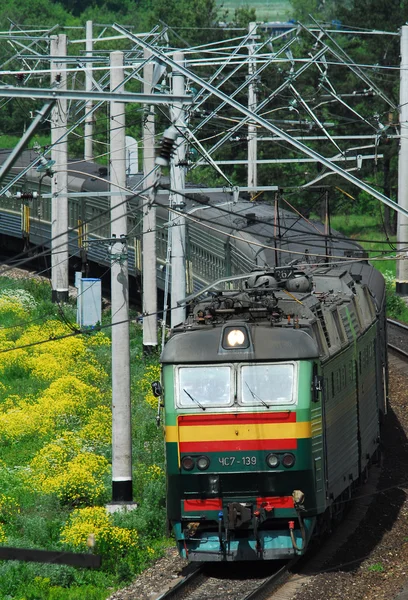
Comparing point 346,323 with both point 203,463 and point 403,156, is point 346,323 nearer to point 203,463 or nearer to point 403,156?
point 203,463

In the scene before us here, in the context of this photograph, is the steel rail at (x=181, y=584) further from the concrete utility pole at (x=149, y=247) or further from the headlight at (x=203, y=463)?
the concrete utility pole at (x=149, y=247)

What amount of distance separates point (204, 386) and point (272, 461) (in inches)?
47.1

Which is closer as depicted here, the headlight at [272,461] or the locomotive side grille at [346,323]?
the headlight at [272,461]

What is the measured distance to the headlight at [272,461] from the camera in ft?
43.2

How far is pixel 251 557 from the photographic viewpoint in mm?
13297

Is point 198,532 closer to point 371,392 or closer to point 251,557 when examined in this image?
point 251,557

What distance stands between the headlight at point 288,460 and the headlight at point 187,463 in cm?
108

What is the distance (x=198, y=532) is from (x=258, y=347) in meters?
2.34

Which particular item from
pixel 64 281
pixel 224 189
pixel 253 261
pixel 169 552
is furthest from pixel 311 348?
pixel 64 281

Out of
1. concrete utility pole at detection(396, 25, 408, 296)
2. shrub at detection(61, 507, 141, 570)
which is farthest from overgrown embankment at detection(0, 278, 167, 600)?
concrete utility pole at detection(396, 25, 408, 296)

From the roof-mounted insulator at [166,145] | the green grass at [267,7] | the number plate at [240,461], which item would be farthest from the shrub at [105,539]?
the green grass at [267,7]

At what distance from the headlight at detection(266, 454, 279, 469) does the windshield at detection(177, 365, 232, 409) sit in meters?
0.80

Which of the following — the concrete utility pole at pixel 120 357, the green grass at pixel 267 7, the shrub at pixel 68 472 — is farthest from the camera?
the green grass at pixel 267 7

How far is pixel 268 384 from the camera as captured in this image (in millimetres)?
13281
